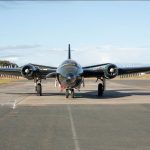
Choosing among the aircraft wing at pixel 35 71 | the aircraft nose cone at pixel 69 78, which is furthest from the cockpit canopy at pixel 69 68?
the aircraft wing at pixel 35 71

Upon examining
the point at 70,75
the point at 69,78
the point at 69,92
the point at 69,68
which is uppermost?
the point at 69,68

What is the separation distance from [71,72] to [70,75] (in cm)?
37

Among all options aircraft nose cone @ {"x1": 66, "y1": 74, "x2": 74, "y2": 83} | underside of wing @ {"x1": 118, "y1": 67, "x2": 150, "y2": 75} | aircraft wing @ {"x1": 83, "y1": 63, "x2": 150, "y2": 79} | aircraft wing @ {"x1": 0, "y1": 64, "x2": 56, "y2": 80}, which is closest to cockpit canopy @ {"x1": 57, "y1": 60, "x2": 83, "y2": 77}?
aircraft nose cone @ {"x1": 66, "y1": 74, "x2": 74, "y2": 83}

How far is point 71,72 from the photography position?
31406 millimetres

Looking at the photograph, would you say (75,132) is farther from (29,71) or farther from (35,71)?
(29,71)

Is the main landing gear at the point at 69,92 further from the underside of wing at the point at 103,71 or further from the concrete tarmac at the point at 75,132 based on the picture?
the concrete tarmac at the point at 75,132

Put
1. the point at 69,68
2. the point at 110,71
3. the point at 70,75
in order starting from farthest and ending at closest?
the point at 110,71 < the point at 69,68 < the point at 70,75

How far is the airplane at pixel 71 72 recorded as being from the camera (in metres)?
31.4

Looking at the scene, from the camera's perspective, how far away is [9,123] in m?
16.2

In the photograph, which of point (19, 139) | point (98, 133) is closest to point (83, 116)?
point (98, 133)

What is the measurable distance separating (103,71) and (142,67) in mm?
4249

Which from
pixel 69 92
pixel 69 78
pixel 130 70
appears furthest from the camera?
pixel 130 70

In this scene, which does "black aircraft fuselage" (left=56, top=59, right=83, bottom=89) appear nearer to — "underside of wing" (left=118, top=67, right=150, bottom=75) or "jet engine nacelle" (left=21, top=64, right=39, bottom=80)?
"jet engine nacelle" (left=21, top=64, right=39, bottom=80)

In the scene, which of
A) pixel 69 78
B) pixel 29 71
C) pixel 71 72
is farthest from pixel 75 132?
pixel 29 71
